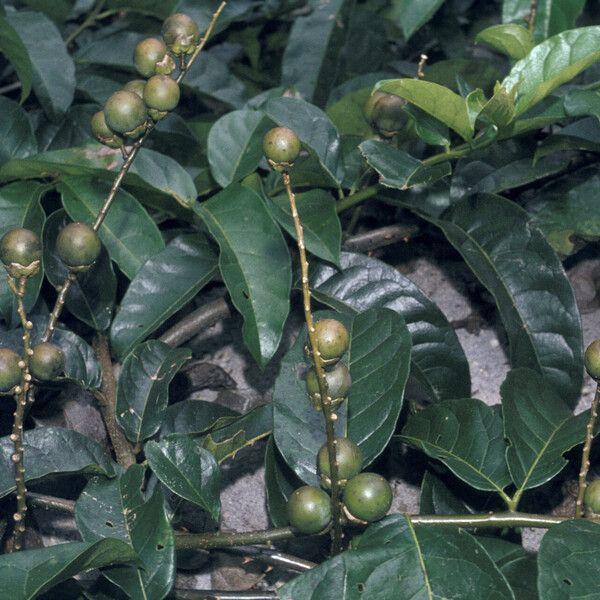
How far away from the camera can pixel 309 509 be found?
1.08 metres

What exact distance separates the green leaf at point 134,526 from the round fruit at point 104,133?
1.36ft

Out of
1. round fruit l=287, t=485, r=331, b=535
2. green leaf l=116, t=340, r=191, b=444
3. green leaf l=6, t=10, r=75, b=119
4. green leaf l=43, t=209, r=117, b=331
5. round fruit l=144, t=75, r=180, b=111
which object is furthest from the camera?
green leaf l=6, t=10, r=75, b=119

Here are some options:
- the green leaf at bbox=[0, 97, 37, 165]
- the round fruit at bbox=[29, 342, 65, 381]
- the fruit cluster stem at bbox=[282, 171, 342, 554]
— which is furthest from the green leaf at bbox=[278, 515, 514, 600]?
the green leaf at bbox=[0, 97, 37, 165]

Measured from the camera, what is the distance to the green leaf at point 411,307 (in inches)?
56.2

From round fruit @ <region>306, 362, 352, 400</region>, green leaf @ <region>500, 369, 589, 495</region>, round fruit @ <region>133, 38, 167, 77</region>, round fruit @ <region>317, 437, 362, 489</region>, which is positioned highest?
round fruit @ <region>133, 38, 167, 77</region>

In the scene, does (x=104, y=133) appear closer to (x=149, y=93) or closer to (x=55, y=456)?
(x=149, y=93)

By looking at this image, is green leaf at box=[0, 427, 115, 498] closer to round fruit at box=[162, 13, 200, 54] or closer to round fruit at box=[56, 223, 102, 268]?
round fruit at box=[56, 223, 102, 268]

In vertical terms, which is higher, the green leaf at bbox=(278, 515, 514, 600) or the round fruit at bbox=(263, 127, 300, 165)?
the round fruit at bbox=(263, 127, 300, 165)

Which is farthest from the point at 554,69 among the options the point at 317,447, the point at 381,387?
the point at 317,447

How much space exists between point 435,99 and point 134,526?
0.71 metres

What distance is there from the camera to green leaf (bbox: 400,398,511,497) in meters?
1.24

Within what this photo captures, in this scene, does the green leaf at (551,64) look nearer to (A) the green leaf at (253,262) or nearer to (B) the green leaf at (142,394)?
(A) the green leaf at (253,262)

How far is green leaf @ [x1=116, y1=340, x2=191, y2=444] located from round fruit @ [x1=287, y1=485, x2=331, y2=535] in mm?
323

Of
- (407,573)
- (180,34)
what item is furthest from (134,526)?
(180,34)
